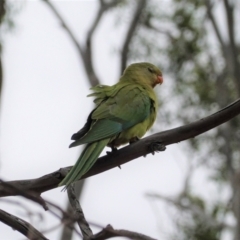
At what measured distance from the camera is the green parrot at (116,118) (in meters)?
3.77

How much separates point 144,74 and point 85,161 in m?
2.45

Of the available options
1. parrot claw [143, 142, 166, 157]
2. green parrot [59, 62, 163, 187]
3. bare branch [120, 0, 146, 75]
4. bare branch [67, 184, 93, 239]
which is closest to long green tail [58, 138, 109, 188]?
green parrot [59, 62, 163, 187]

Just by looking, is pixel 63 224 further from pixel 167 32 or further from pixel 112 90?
pixel 167 32

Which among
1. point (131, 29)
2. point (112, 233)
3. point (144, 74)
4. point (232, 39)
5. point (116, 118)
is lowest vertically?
point (112, 233)

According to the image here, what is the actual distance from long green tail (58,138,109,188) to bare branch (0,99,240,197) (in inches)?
1.3

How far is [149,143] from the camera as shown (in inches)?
125

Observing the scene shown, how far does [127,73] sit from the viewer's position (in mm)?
5641

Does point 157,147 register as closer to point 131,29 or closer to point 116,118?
point 116,118

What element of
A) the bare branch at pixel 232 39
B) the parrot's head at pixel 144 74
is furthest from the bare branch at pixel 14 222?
the bare branch at pixel 232 39

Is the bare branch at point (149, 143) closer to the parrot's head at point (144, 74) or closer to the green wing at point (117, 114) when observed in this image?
the green wing at point (117, 114)

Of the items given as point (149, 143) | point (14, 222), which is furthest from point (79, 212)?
point (14, 222)

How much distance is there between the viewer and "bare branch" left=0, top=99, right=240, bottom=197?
2.96 m

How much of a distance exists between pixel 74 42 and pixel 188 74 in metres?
2.91

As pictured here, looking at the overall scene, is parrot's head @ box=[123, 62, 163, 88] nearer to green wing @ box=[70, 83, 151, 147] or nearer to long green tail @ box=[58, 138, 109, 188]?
green wing @ box=[70, 83, 151, 147]
